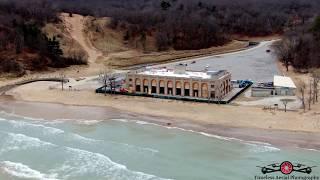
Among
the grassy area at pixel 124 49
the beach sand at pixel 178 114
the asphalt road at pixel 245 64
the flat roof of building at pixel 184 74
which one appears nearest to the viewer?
the beach sand at pixel 178 114

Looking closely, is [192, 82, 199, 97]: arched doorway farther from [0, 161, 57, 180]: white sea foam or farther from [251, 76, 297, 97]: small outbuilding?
[0, 161, 57, 180]: white sea foam

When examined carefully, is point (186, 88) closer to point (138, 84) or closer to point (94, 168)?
point (138, 84)

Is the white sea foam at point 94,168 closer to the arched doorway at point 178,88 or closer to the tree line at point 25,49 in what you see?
the arched doorway at point 178,88

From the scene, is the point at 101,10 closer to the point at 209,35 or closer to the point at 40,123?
the point at 209,35

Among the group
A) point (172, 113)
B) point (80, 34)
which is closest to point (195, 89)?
point (172, 113)

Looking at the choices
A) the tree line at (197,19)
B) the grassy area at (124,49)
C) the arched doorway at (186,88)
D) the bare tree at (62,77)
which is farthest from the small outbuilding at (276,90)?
the tree line at (197,19)

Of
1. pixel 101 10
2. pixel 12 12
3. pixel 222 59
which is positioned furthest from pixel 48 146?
pixel 101 10

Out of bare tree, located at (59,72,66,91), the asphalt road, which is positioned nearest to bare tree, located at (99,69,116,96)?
bare tree, located at (59,72,66,91)
